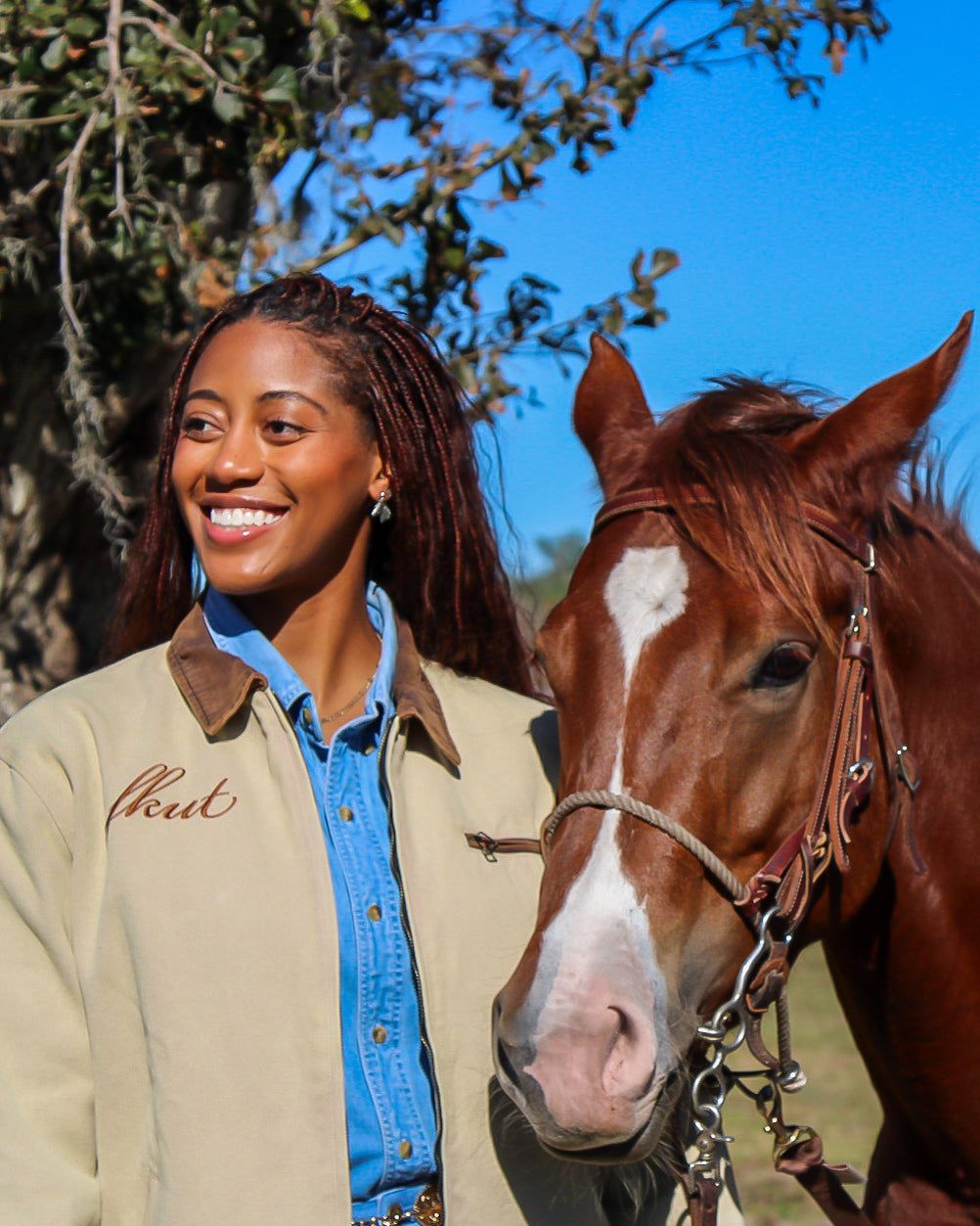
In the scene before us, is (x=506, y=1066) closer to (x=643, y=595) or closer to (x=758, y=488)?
(x=643, y=595)

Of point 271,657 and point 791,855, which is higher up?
point 271,657

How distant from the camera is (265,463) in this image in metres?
1.83

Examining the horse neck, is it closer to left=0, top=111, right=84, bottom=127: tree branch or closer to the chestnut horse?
the chestnut horse

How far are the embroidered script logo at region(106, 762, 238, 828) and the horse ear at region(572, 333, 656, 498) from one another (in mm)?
812

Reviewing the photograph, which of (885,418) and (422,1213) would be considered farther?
(885,418)

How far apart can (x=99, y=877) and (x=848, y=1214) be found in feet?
4.30

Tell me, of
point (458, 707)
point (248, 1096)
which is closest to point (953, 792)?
point (458, 707)

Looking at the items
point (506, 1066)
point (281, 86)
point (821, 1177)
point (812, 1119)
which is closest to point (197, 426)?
point (506, 1066)

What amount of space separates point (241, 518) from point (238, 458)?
0.09m

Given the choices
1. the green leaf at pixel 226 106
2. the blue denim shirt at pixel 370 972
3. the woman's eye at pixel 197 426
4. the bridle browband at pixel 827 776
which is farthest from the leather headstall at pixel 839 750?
the green leaf at pixel 226 106

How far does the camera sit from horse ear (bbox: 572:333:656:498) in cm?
201

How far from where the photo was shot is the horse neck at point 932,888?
190 centimetres

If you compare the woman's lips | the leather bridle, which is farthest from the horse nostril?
the woman's lips

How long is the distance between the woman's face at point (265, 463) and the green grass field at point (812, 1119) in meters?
2.73
